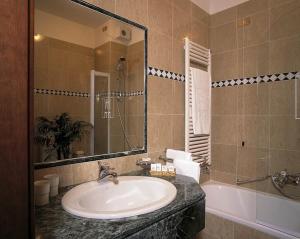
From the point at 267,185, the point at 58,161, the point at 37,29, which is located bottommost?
the point at 267,185

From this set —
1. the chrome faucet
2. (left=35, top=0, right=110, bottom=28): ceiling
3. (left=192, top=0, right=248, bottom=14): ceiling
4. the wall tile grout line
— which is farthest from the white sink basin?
(left=192, top=0, right=248, bottom=14): ceiling

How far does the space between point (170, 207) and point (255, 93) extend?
1.75m

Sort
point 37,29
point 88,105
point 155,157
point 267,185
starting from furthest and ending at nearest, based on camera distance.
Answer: point 267,185, point 155,157, point 88,105, point 37,29

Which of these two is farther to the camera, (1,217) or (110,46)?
(110,46)

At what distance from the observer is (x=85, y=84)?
131cm

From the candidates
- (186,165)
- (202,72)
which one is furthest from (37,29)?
(202,72)

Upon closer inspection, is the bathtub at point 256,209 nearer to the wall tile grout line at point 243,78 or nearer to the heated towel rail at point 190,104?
the heated towel rail at point 190,104

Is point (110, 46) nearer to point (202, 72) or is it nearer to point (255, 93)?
point (202, 72)

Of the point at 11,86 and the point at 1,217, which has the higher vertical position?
the point at 11,86

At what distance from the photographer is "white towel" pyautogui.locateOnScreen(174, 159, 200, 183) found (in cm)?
146

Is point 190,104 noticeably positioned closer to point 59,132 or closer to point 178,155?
point 178,155

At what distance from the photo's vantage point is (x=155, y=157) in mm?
1756

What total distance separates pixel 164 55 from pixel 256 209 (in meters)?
1.72

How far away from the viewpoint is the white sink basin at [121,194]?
1.02m
